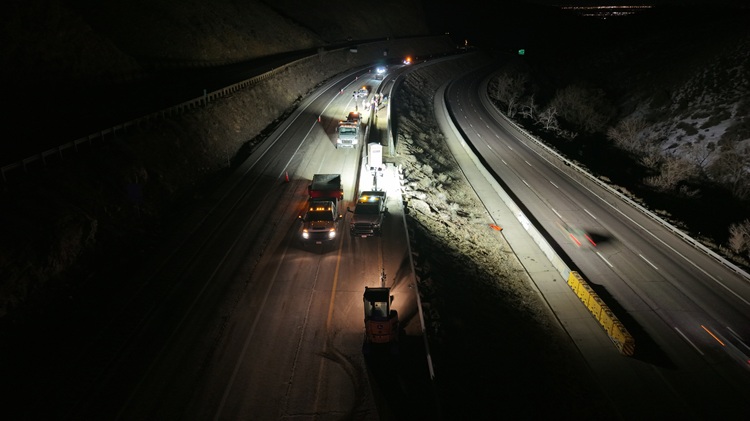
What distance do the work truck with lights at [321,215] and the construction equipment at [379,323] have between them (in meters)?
8.32

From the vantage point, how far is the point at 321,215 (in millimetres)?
24656

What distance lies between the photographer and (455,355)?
18.8 metres

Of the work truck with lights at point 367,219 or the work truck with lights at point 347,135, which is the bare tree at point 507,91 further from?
the work truck with lights at point 367,219

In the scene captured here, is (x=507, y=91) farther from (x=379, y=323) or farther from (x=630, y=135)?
(x=379, y=323)

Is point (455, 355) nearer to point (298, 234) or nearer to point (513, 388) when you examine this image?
point (513, 388)

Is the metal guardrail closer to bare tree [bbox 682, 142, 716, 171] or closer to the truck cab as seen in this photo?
the truck cab

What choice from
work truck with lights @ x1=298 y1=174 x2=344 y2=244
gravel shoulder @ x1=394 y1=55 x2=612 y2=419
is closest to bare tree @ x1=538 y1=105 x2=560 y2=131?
gravel shoulder @ x1=394 y1=55 x2=612 y2=419

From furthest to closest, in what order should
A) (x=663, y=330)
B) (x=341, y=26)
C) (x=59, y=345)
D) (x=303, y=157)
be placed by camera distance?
(x=341, y=26) → (x=303, y=157) → (x=663, y=330) → (x=59, y=345)

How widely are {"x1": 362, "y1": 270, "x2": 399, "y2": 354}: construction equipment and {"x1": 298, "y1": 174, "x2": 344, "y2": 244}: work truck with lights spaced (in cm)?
832

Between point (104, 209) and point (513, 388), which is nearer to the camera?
point (513, 388)

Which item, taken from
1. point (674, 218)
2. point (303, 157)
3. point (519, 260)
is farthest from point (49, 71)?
point (674, 218)

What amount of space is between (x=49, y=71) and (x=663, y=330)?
47437 mm

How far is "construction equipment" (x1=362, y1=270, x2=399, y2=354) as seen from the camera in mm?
15953

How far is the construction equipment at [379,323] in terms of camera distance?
1595 cm
